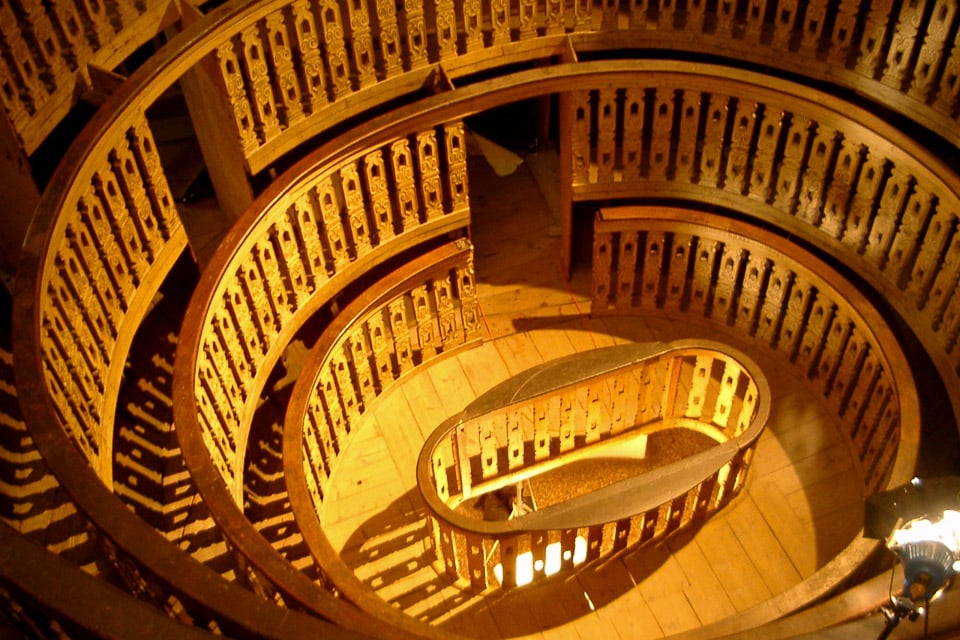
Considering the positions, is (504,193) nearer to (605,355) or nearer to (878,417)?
(605,355)

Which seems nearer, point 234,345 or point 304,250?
point 234,345

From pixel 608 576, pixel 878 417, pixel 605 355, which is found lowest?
pixel 608 576

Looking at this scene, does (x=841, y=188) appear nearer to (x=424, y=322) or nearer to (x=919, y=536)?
(x=424, y=322)

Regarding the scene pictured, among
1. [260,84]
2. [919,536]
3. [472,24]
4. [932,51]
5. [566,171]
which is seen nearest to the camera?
[919,536]

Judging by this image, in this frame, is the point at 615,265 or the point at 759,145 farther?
the point at 615,265

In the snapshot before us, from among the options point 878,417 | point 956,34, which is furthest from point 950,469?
point 956,34

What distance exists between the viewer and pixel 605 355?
507cm

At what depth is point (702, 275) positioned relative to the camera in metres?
5.81

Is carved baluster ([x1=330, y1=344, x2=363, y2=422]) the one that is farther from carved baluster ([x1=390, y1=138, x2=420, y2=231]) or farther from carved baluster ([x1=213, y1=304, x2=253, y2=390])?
carved baluster ([x1=390, y1=138, x2=420, y2=231])

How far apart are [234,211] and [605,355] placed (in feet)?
7.13

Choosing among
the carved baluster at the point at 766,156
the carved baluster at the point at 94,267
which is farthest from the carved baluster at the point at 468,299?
the carved baluster at the point at 94,267

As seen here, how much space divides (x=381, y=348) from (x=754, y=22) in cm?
276

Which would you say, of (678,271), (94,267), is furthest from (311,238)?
(678,271)

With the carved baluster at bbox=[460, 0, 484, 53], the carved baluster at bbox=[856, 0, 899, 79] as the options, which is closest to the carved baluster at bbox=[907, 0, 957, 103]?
the carved baluster at bbox=[856, 0, 899, 79]
